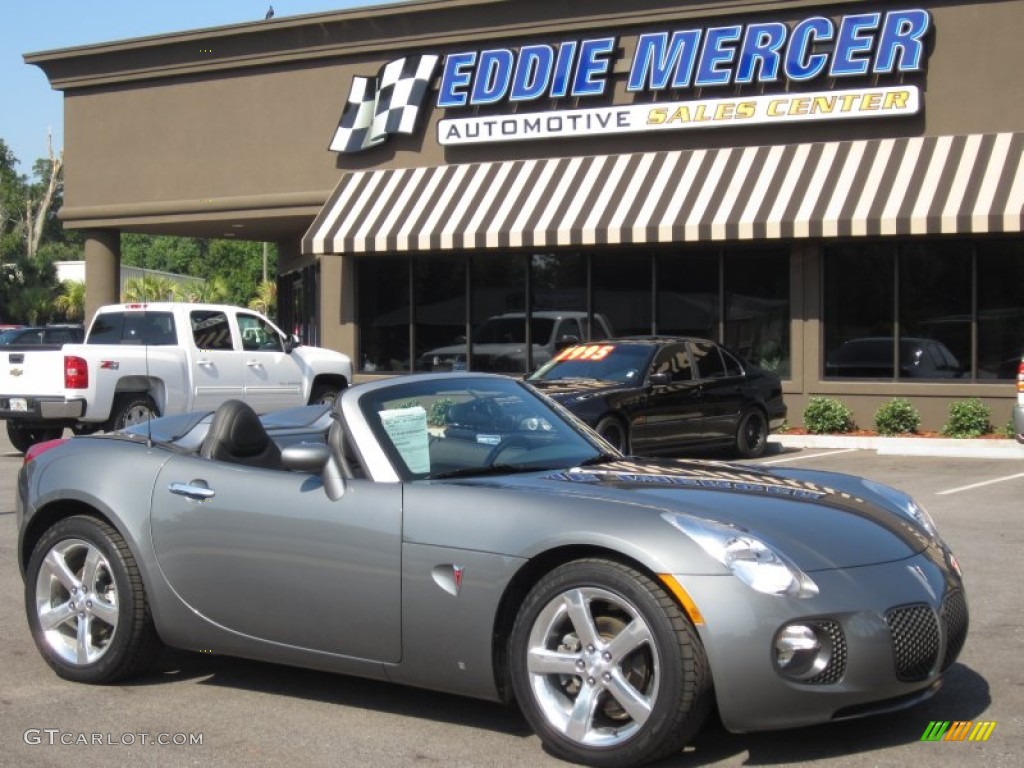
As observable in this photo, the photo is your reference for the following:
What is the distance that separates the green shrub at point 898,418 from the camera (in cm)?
1925

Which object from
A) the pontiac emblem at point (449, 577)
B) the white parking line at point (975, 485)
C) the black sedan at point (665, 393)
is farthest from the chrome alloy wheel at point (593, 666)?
the black sedan at point (665, 393)

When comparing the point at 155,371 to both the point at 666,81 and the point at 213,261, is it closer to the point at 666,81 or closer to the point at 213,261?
the point at 666,81

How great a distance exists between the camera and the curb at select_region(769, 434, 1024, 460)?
17094 mm

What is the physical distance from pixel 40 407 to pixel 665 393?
7.59m

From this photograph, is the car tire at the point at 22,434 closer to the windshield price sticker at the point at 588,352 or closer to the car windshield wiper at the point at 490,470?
the windshield price sticker at the point at 588,352

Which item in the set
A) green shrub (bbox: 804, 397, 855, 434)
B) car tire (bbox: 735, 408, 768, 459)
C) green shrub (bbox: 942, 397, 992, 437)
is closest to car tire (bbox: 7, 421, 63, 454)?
car tire (bbox: 735, 408, 768, 459)

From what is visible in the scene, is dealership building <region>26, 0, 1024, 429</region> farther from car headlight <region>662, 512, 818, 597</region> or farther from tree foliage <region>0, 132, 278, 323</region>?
car headlight <region>662, 512, 818, 597</region>

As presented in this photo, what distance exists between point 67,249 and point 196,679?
10335cm

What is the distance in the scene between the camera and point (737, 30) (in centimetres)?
2120

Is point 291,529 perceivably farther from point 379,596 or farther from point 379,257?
point 379,257

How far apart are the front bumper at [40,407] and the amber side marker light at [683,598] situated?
12.9m

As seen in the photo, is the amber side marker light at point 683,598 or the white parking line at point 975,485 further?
the white parking line at point 975,485

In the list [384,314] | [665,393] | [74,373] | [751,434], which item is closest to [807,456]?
[751,434]

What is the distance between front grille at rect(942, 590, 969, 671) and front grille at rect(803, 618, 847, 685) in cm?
56
